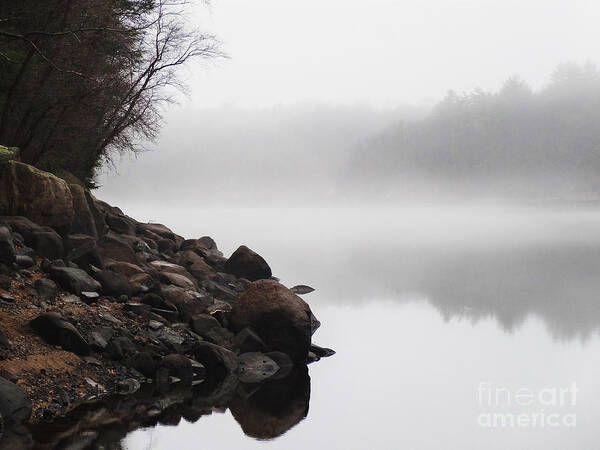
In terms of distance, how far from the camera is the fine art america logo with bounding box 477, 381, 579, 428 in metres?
10.2

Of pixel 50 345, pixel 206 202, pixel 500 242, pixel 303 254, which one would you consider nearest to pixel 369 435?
pixel 50 345

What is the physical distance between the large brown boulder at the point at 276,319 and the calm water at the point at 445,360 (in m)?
0.65

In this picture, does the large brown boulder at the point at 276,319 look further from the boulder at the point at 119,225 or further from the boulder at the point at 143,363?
the boulder at the point at 119,225

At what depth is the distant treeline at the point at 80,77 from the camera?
1560 centimetres

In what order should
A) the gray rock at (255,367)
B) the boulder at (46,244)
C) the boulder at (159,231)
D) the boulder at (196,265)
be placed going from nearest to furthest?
the gray rock at (255,367) → the boulder at (46,244) → the boulder at (196,265) → the boulder at (159,231)

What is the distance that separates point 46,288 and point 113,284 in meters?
1.61

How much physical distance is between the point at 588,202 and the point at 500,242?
71.6m

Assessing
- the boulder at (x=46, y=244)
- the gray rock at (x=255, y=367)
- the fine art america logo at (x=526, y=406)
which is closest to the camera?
the fine art america logo at (x=526, y=406)

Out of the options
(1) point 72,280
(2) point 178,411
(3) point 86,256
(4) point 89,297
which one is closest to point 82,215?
(3) point 86,256

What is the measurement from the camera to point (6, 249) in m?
11.8

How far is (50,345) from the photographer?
10.5 metres

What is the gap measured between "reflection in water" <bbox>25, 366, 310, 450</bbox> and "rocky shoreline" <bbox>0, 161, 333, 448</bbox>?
3 cm

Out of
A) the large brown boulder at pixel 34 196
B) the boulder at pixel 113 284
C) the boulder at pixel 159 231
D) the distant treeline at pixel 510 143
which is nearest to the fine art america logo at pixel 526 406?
the boulder at pixel 113 284

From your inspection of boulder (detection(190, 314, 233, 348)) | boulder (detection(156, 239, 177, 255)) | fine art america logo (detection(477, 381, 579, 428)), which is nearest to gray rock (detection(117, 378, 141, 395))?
boulder (detection(190, 314, 233, 348))
